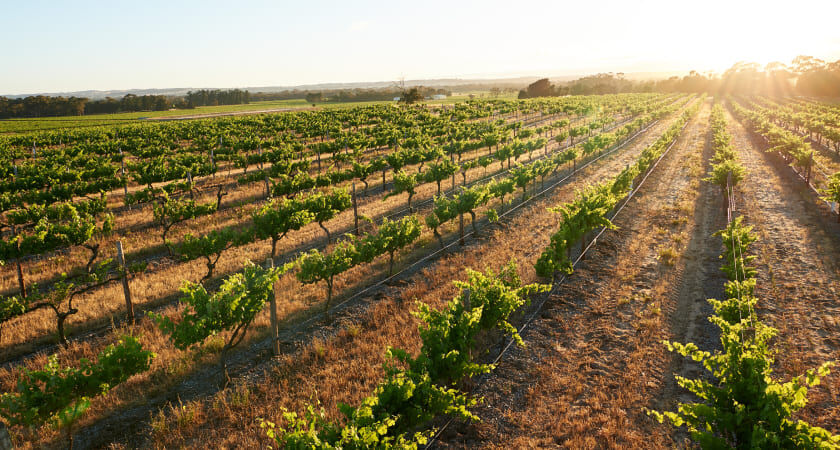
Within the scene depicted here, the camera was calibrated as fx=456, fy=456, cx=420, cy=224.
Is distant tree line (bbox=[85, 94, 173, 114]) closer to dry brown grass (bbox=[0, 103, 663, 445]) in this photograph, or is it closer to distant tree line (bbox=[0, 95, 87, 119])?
distant tree line (bbox=[0, 95, 87, 119])

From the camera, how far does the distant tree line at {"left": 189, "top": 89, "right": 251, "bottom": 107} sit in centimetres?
14350

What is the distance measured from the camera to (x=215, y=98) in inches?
5930

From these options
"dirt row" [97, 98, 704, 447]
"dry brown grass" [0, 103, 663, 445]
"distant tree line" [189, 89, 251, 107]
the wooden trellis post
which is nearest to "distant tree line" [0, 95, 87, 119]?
"distant tree line" [189, 89, 251, 107]

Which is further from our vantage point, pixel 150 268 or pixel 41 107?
pixel 41 107

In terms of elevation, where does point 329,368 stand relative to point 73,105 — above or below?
below

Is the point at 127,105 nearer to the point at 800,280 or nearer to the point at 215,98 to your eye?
the point at 215,98

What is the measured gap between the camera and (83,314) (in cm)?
1348

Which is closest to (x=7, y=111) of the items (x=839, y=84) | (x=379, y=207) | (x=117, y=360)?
(x=379, y=207)

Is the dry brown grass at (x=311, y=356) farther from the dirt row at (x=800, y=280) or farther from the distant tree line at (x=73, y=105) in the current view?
the distant tree line at (x=73, y=105)

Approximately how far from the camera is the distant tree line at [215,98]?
5650 inches

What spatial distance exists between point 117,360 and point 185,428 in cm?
181

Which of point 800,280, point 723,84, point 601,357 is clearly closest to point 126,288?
point 601,357

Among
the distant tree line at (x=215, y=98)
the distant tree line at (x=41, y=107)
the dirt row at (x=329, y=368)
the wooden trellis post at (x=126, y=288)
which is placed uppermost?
the distant tree line at (x=215, y=98)

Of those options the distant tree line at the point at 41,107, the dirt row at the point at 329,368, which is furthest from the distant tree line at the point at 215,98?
the dirt row at the point at 329,368
